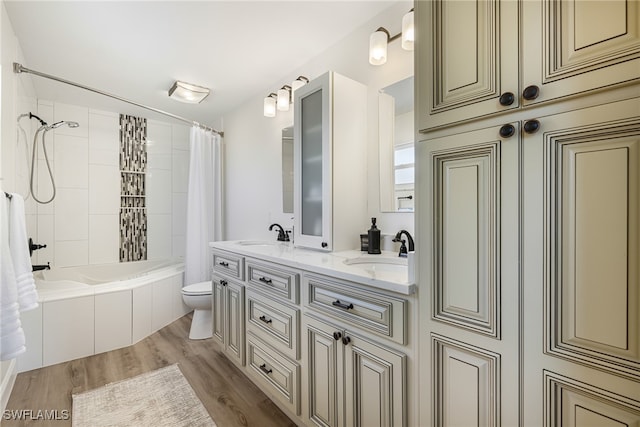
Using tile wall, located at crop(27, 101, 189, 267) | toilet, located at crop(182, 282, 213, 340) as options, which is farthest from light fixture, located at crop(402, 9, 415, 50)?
tile wall, located at crop(27, 101, 189, 267)

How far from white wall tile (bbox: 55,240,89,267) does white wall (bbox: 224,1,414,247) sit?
1.64 meters

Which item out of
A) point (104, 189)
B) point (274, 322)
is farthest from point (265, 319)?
point (104, 189)

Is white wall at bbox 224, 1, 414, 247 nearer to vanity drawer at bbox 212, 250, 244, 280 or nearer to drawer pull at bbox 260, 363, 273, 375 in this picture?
vanity drawer at bbox 212, 250, 244, 280

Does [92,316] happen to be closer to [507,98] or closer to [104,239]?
[104,239]

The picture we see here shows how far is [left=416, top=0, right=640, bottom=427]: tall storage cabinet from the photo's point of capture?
0.65 metres

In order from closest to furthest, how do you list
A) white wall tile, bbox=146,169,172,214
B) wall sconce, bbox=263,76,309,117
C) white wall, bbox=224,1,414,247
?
white wall, bbox=224,1,414,247
wall sconce, bbox=263,76,309,117
white wall tile, bbox=146,169,172,214

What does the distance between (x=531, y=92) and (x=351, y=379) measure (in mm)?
1169

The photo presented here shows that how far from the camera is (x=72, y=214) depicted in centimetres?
340

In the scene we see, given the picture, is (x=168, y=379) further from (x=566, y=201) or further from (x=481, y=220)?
(x=566, y=201)

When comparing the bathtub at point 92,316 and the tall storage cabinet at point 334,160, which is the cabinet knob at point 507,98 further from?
the bathtub at point 92,316

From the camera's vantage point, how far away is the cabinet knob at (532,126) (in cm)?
75

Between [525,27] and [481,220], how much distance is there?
51cm

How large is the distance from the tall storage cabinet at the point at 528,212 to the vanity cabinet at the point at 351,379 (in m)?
0.12

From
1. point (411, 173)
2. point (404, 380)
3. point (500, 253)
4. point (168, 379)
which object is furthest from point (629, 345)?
point (168, 379)
